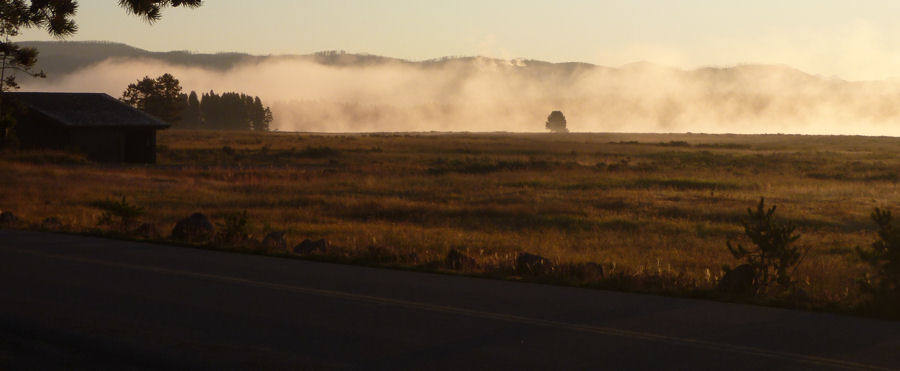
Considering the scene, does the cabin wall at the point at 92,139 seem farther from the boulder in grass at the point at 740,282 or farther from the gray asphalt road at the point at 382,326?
the boulder in grass at the point at 740,282

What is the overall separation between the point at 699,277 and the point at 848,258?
689cm

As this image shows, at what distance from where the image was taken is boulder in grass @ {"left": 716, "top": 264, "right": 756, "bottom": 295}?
39.0ft

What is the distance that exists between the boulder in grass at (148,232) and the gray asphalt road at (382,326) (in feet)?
15.8

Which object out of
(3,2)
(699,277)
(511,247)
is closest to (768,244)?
(699,277)

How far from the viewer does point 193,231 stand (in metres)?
18.0

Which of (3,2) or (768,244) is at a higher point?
(3,2)

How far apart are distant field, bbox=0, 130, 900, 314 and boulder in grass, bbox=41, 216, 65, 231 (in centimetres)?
47

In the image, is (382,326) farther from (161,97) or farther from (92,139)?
(161,97)

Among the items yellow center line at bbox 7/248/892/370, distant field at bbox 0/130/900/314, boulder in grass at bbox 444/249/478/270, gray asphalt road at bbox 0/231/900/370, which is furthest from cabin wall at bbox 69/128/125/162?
boulder in grass at bbox 444/249/478/270

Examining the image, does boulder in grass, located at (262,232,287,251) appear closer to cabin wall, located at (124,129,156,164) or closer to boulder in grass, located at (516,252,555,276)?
boulder in grass, located at (516,252,555,276)

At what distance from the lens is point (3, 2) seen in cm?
1972

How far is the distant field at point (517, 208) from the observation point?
53.1 ft

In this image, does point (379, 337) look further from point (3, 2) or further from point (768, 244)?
point (3, 2)

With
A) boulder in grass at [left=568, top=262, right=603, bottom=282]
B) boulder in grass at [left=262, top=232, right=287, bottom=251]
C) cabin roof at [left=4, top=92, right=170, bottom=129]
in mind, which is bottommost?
boulder in grass at [left=262, top=232, right=287, bottom=251]
